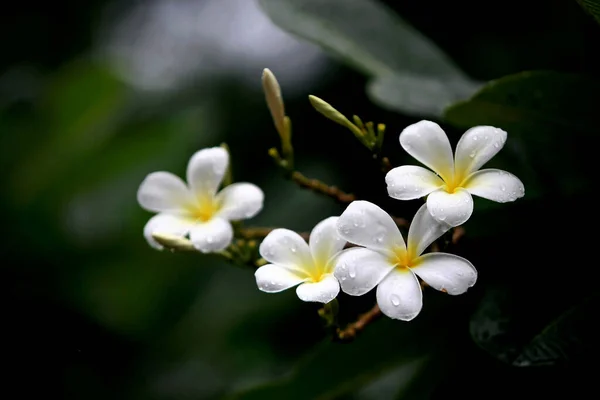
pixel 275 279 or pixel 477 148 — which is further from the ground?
pixel 477 148

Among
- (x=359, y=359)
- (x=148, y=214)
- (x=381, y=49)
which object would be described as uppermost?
(x=381, y=49)

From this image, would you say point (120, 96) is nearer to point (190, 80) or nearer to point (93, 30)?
point (190, 80)

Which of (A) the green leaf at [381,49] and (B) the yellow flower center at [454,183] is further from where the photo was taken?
(A) the green leaf at [381,49]

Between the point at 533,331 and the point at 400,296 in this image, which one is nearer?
the point at 400,296

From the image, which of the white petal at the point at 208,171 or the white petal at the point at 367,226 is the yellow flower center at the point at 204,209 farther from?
the white petal at the point at 367,226

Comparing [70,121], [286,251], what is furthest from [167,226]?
[70,121]

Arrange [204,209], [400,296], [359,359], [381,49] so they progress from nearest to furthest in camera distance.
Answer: [400,296] < [204,209] < [359,359] < [381,49]

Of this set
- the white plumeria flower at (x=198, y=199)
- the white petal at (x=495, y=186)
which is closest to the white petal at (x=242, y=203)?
the white plumeria flower at (x=198, y=199)

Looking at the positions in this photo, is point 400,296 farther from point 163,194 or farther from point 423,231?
point 163,194
